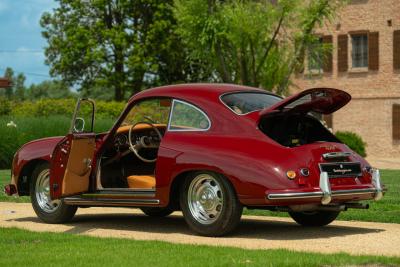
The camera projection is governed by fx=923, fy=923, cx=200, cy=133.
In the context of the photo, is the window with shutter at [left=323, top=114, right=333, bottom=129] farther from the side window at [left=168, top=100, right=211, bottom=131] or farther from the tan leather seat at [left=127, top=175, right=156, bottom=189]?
the side window at [left=168, top=100, right=211, bottom=131]

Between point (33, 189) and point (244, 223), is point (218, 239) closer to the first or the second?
point (244, 223)

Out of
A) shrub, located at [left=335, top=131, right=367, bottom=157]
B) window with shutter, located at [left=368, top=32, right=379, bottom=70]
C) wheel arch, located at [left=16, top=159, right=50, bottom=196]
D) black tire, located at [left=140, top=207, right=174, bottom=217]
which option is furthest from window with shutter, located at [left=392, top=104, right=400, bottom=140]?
wheel arch, located at [left=16, top=159, right=50, bottom=196]

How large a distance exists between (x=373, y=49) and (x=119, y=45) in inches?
663

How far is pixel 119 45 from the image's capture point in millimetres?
53094

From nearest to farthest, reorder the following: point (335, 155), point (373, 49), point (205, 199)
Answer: point (335, 155)
point (205, 199)
point (373, 49)

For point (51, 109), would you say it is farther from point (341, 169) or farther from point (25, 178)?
point (341, 169)

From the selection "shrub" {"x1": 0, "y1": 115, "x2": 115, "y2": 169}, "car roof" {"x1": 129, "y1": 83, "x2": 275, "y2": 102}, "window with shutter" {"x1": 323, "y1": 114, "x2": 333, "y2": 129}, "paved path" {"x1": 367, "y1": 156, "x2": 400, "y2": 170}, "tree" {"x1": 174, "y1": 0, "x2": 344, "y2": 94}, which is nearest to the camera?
"car roof" {"x1": 129, "y1": 83, "x2": 275, "y2": 102}

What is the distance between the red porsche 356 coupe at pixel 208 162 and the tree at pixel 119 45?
133 ft

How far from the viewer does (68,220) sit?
12.0m

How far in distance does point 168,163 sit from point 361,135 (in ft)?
108

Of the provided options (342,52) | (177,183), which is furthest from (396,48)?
(177,183)

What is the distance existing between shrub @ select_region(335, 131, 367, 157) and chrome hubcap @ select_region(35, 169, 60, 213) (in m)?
28.7

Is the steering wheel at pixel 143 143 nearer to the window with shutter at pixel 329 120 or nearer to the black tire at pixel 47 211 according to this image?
the black tire at pixel 47 211

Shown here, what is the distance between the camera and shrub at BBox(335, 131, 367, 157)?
39.8 meters
